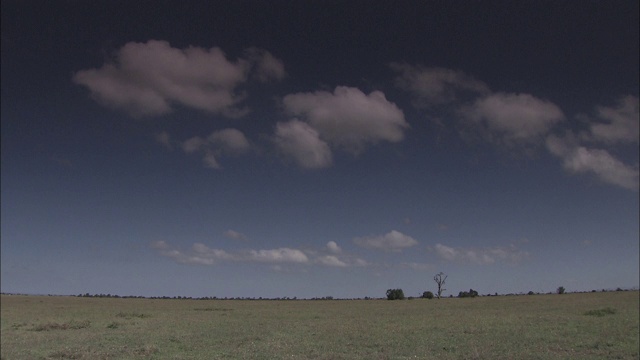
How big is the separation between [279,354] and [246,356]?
5.60 feet

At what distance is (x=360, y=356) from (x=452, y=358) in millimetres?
4399

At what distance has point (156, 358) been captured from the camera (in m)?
22.9

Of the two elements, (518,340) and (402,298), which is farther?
(402,298)

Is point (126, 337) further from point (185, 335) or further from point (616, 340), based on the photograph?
point (616, 340)

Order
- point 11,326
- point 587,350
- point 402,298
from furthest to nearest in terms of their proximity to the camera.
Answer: point 402,298 → point 11,326 → point 587,350

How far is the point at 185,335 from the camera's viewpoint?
34281 millimetres

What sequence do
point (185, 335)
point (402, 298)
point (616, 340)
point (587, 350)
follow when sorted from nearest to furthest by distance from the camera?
point (587, 350) → point (616, 340) → point (185, 335) → point (402, 298)

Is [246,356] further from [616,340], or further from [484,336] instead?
[616,340]

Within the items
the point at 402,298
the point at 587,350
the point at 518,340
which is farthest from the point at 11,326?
the point at 402,298

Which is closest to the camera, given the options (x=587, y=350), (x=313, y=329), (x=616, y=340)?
(x=587, y=350)

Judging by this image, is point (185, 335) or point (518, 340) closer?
point (518, 340)

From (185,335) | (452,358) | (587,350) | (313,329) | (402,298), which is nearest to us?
(452,358)

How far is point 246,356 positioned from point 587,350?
1761cm

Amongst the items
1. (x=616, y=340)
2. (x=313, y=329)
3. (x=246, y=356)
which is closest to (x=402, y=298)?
(x=313, y=329)
